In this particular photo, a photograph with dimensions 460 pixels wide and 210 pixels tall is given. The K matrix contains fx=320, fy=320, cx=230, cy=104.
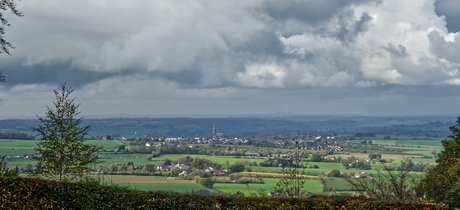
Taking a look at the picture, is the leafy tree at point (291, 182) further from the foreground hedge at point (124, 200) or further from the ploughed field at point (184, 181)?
the foreground hedge at point (124, 200)

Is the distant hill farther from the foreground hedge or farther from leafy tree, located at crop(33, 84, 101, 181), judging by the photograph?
the foreground hedge

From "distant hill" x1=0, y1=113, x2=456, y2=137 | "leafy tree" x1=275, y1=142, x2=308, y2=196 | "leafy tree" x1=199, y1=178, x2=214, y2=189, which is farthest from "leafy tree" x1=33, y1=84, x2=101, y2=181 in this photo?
"distant hill" x1=0, y1=113, x2=456, y2=137

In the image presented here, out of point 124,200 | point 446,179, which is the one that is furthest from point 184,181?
point 446,179

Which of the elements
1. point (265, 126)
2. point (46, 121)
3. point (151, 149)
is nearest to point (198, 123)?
point (265, 126)

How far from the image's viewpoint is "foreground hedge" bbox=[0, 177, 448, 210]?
685 cm

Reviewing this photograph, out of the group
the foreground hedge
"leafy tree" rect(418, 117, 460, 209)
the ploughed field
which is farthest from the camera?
the ploughed field

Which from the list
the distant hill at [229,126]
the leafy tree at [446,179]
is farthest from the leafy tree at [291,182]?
the distant hill at [229,126]

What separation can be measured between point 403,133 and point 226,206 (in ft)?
362

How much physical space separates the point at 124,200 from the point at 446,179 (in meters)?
9.22

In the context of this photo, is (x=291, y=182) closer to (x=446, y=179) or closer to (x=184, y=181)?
(x=446, y=179)

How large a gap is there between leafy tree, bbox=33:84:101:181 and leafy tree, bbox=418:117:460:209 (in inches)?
Answer: 414

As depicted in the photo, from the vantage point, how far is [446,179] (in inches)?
380

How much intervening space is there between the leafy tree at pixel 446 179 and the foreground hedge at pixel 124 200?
2.63 m

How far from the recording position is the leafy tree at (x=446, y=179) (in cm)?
920
